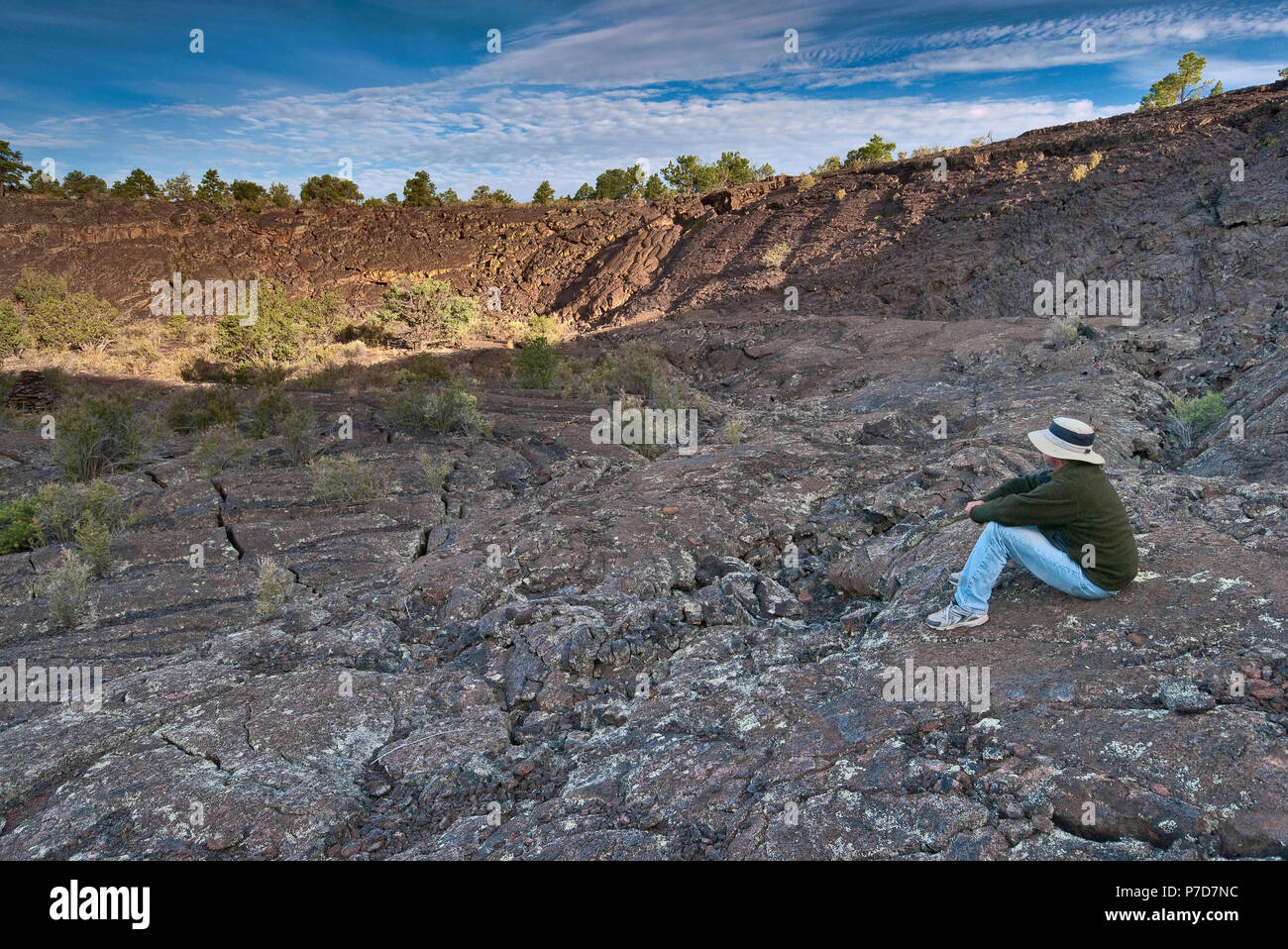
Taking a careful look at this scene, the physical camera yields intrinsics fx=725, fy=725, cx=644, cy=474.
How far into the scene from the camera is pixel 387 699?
Answer: 13.8 ft

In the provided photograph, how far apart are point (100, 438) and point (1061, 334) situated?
559 inches

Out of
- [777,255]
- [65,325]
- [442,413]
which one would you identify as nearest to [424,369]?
[442,413]

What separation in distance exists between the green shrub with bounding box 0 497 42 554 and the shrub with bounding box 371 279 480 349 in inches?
543

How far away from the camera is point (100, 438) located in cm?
891

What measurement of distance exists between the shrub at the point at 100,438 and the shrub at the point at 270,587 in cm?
425

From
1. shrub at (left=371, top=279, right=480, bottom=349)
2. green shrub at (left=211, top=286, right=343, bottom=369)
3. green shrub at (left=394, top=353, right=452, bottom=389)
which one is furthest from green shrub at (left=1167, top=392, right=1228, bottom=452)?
shrub at (left=371, top=279, right=480, bottom=349)

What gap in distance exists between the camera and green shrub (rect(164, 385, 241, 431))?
11133 mm

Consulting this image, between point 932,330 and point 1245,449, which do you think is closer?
point 1245,449

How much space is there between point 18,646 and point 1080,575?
6.63 metres

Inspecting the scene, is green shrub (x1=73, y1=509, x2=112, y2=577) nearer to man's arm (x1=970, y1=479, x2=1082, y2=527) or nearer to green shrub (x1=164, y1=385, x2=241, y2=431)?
green shrub (x1=164, y1=385, x2=241, y2=431)

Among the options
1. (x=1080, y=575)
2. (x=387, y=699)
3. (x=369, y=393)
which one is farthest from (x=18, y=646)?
(x=369, y=393)

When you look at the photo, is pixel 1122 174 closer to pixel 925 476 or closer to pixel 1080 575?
pixel 925 476

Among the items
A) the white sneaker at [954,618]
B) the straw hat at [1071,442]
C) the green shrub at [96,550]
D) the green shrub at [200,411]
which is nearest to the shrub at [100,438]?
the green shrub at [200,411]

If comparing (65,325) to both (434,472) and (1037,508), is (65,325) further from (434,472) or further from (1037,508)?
(1037,508)
